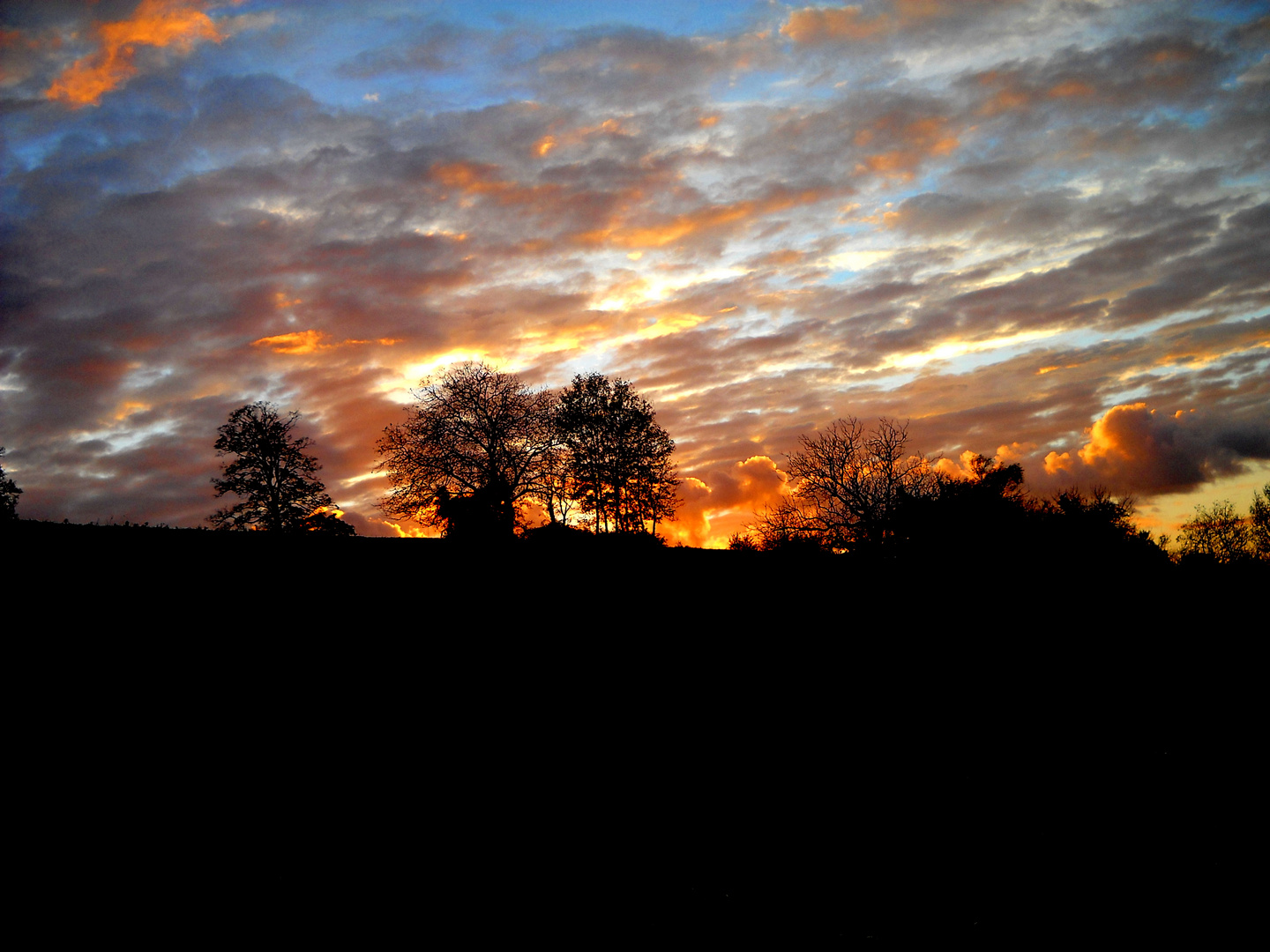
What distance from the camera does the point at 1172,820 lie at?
7598 mm

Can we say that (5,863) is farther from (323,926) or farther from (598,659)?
(598,659)

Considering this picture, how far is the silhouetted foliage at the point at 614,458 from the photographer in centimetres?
3136

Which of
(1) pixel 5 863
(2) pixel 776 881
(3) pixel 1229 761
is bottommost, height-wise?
(3) pixel 1229 761

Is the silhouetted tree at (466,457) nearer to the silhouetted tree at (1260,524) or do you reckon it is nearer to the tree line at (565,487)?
the tree line at (565,487)

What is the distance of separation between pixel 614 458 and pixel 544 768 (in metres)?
25.8

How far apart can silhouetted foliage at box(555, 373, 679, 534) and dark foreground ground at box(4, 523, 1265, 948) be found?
2096 centimetres

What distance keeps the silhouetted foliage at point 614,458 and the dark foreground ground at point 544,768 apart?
20960 millimetres

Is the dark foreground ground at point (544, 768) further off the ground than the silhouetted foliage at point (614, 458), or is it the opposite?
the silhouetted foliage at point (614, 458)

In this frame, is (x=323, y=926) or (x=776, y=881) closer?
(x=323, y=926)

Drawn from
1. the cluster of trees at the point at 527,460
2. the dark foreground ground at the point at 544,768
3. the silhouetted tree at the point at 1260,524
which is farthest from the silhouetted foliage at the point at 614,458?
the silhouetted tree at the point at 1260,524

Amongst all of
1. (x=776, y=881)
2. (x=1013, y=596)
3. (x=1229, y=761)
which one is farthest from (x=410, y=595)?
(x=1013, y=596)

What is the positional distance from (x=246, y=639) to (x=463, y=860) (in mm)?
3053

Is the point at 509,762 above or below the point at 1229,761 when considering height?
above

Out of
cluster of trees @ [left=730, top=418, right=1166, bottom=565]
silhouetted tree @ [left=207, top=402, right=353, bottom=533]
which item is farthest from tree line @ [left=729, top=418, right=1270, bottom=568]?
silhouetted tree @ [left=207, top=402, right=353, bottom=533]
